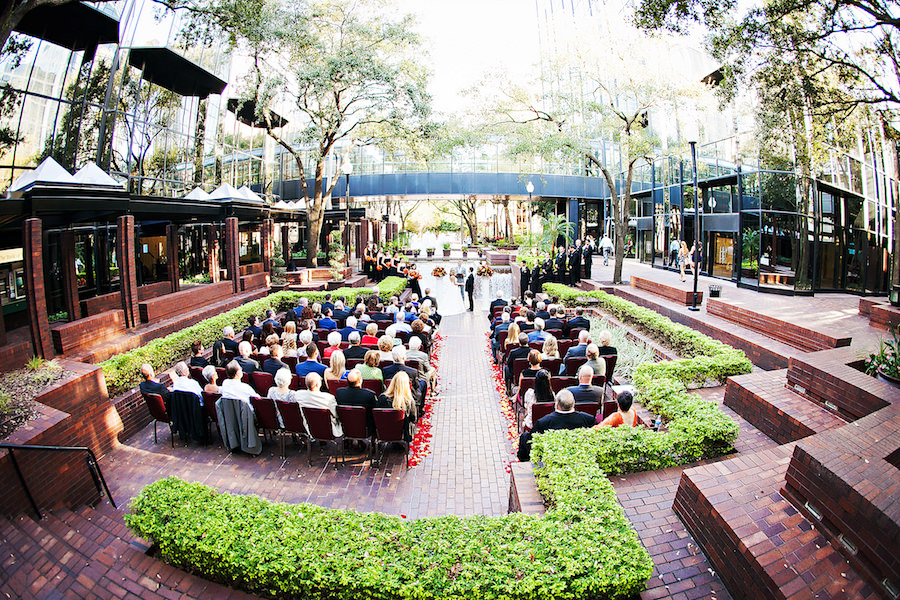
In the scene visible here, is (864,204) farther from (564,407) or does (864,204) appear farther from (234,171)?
(234,171)

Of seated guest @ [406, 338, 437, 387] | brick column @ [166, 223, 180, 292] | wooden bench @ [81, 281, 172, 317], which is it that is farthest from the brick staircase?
brick column @ [166, 223, 180, 292]

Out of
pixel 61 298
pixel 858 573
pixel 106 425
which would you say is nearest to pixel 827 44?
pixel 858 573

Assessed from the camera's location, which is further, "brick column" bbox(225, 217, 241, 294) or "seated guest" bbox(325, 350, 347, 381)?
"brick column" bbox(225, 217, 241, 294)

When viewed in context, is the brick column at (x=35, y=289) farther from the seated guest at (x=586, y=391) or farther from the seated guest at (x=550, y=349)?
the seated guest at (x=586, y=391)

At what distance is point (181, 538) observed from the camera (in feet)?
14.5

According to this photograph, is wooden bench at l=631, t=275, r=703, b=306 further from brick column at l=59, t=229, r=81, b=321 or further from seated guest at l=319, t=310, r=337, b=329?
brick column at l=59, t=229, r=81, b=321

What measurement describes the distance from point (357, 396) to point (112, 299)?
9.57 m

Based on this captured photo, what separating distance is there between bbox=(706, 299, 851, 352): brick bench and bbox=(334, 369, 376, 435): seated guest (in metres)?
7.88

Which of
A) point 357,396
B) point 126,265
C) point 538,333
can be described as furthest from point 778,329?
point 126,265

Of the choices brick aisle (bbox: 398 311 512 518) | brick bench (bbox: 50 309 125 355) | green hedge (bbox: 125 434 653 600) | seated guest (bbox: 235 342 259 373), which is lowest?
brick aisle (bbox: 398 311 512 518)

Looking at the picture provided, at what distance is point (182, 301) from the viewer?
14.7 m

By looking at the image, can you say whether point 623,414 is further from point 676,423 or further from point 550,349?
point 550,349

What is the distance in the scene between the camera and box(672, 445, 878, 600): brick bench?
3.60 metres

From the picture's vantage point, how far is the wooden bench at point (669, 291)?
1476 centimetres
